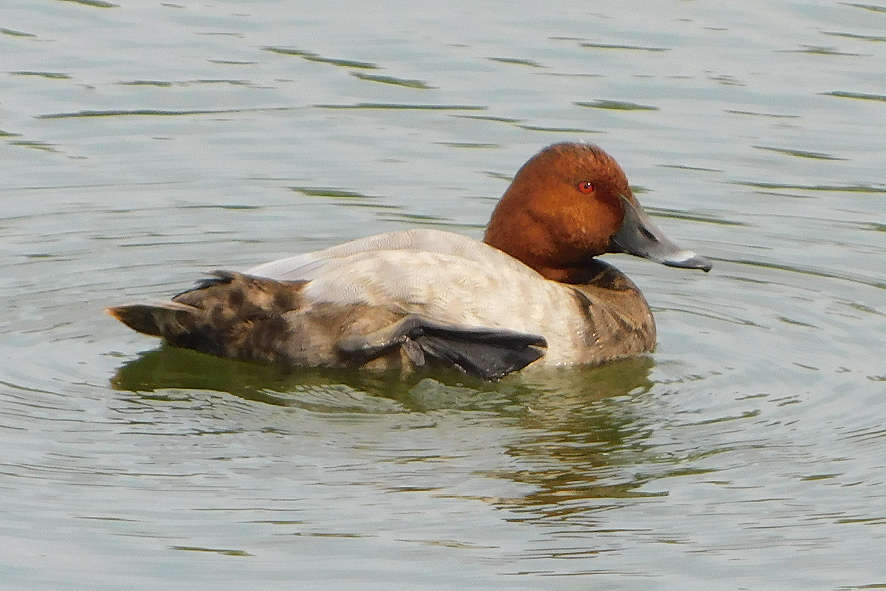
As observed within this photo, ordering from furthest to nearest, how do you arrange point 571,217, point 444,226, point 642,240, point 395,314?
point 444,226, point 642,240, point 571,217, point 395,314

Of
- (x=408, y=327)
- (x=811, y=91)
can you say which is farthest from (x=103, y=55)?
(x=408, y=327)

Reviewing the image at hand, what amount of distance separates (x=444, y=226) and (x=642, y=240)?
1538 mm

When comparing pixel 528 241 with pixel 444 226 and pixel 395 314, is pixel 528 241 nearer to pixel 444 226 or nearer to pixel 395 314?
pixel 395 314

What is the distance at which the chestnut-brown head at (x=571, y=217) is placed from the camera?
23.1 ft

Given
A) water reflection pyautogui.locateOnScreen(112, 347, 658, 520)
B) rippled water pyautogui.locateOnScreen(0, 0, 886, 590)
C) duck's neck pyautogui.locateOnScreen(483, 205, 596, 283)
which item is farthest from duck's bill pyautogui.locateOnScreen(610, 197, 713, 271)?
water reflection pyautogui.locateOnScreen(112, 347, 658, 520)

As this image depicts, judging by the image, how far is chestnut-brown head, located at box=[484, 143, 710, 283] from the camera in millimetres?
7031

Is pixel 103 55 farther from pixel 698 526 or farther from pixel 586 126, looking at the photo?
pixel 698 526

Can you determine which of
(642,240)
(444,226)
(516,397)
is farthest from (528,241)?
(444,226)

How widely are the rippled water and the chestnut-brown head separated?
0.45m

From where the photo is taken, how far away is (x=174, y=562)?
4.82 m

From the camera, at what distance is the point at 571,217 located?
7.08 metres

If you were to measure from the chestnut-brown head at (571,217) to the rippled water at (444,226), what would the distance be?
0.45 meters

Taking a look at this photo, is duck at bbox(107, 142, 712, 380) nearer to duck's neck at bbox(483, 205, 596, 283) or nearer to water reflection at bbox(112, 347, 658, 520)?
water reflection at bbox(112, 347, 658, 520)

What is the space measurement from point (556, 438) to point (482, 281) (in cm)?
76
